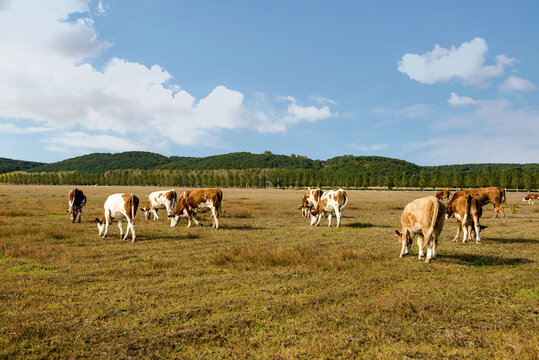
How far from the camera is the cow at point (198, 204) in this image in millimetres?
19297

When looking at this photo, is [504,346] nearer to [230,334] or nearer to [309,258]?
[230,334]

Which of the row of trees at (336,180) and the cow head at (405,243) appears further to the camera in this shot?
the row of trees at (336,180)

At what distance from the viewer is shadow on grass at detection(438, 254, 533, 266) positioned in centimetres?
1068

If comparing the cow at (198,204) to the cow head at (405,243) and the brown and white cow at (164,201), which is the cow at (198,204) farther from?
the cow head at (405,243)

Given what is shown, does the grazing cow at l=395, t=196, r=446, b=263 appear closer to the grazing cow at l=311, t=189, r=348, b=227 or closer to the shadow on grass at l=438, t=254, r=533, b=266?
the shadow on grass at l=438, t=254, r=533, b=266

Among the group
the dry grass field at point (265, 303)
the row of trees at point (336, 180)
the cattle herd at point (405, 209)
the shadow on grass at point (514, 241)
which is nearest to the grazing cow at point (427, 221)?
the cattle herd at point (405, 209)

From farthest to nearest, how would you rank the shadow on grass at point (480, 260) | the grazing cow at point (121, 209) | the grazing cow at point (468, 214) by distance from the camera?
1. the grazing cow at point (121, 209)
2. the grazing cow at point (468, 214)
3. the shadow on grass at point (480, 260)

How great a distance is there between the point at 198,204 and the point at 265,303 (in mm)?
13356

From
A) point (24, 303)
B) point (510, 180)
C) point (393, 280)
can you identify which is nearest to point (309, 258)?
point (393, 280)

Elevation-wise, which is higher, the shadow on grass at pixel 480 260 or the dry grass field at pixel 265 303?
the shadow on grass at pixel 480 260

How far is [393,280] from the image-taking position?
346 inches

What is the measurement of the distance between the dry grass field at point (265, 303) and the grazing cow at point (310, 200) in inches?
431

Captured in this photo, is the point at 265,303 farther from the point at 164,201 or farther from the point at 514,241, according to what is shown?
the point at 164,201

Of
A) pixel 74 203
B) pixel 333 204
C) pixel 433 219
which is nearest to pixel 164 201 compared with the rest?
pixel 74 203
